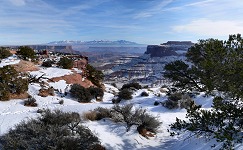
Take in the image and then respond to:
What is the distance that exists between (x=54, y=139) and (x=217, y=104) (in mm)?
7287

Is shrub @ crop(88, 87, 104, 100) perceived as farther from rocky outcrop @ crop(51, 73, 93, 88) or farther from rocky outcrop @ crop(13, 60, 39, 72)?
rocky outcrop @ crop(13, 60, 39, 72)

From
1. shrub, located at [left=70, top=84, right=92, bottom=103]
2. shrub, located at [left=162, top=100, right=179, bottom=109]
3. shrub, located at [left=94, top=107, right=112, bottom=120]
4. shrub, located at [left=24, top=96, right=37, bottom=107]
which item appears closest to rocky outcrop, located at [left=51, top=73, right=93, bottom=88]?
shrub, located at [left=70, top=84, right=92, bottom=103]

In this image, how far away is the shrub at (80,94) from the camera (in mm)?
26242

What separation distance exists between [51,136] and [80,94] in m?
13.9

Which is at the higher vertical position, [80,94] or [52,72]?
[52,72]

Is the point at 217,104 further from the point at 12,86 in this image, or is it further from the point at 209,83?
the point at 12,86

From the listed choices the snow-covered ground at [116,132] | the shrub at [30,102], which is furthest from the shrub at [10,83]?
the shrub at [30,102]

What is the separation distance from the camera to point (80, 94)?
26.4 metres

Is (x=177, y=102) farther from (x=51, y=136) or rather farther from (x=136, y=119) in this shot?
(x=51, y=136)

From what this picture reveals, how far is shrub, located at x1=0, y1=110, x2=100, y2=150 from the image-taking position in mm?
12414

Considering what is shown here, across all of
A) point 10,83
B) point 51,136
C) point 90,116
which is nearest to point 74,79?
point 10,83

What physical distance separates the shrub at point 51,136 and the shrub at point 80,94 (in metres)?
10.9

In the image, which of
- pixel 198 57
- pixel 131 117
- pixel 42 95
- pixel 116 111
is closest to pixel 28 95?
pixel 42 95

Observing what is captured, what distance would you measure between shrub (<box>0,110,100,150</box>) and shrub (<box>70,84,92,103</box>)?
10.9 meters
